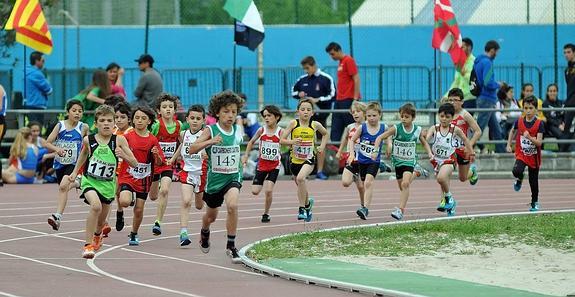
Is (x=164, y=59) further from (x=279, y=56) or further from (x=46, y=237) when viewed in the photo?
(x=46, y=237)

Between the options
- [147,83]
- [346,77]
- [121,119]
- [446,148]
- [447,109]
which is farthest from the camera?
[346,77]

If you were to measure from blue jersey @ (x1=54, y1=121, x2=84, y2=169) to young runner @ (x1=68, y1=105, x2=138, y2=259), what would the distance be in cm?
285

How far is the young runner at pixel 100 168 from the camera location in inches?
596

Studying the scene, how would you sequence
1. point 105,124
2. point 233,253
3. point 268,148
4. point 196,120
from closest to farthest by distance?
point 233,253
point 105,124
point 196,120
point 268,148

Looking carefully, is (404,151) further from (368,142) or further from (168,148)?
(168,148)

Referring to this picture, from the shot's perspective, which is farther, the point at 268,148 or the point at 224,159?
the point at 268,148

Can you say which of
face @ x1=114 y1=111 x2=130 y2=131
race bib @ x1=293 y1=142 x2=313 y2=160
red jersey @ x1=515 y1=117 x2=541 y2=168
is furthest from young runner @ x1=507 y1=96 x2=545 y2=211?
face @ x1=114 y1=111 x2=130 y2=131

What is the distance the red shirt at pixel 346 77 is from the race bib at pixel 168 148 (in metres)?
9.06

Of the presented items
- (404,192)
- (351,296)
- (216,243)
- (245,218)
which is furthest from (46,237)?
(351,296)

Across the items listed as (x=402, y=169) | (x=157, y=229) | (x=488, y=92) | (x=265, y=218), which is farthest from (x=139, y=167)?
(x=488, y=92)

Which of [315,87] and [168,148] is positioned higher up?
[315,87]

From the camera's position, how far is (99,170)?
50.3ft

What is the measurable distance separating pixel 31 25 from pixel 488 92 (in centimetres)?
892

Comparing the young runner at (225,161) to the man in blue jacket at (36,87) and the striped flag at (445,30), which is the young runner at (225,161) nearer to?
the man in blue jacket at (36,87)
